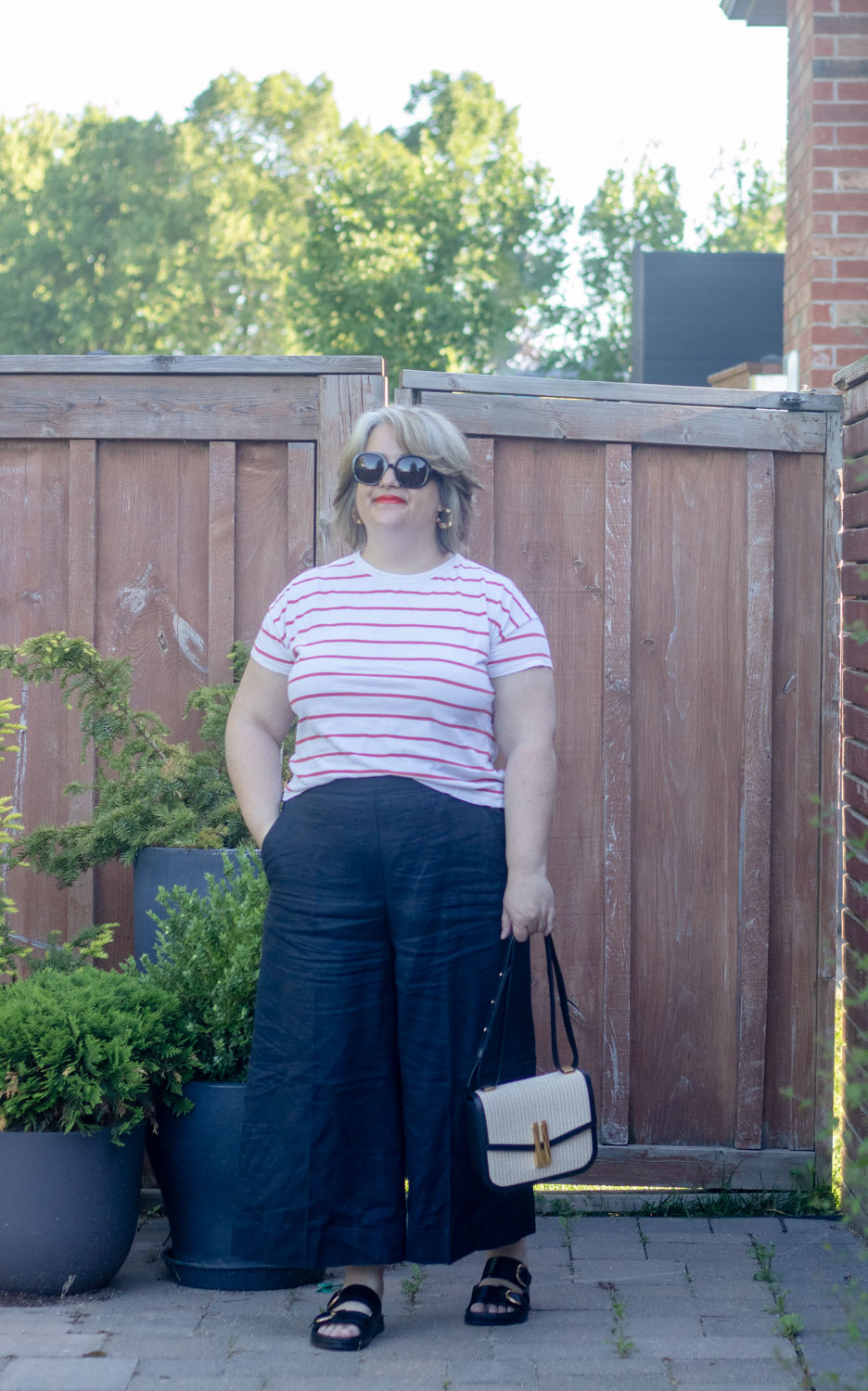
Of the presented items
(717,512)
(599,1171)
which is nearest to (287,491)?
(717,512)

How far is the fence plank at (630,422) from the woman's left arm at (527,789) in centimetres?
113

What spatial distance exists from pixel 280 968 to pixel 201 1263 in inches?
30.8

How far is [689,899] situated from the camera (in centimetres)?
375

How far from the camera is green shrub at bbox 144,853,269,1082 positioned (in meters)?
3.03

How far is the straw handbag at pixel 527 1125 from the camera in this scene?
101 inches

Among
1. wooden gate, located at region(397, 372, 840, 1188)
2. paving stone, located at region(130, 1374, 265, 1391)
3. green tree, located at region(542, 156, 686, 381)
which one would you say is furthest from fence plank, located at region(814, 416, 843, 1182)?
green tree, located at region(542, 156, 686, 381)

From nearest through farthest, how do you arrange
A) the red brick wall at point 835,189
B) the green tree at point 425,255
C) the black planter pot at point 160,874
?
the black planter pot at point 160,874 → the red brick wall at point 835,189 → the green tree at point 425,255

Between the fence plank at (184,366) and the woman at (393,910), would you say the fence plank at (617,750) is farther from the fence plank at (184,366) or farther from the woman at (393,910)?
the woman at (393,910)

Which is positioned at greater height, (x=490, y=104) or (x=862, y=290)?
(x=490, y=104)

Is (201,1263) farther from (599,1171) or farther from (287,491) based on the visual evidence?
(287,491)

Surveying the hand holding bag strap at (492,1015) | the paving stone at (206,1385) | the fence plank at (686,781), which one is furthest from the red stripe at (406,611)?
the paving stone at (206,1385)

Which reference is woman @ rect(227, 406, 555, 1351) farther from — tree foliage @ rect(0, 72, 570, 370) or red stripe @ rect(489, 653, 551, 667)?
tree foliage @ rect(0, 72, 570, 370)

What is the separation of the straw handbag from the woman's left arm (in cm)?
8

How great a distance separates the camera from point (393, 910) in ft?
8.79
